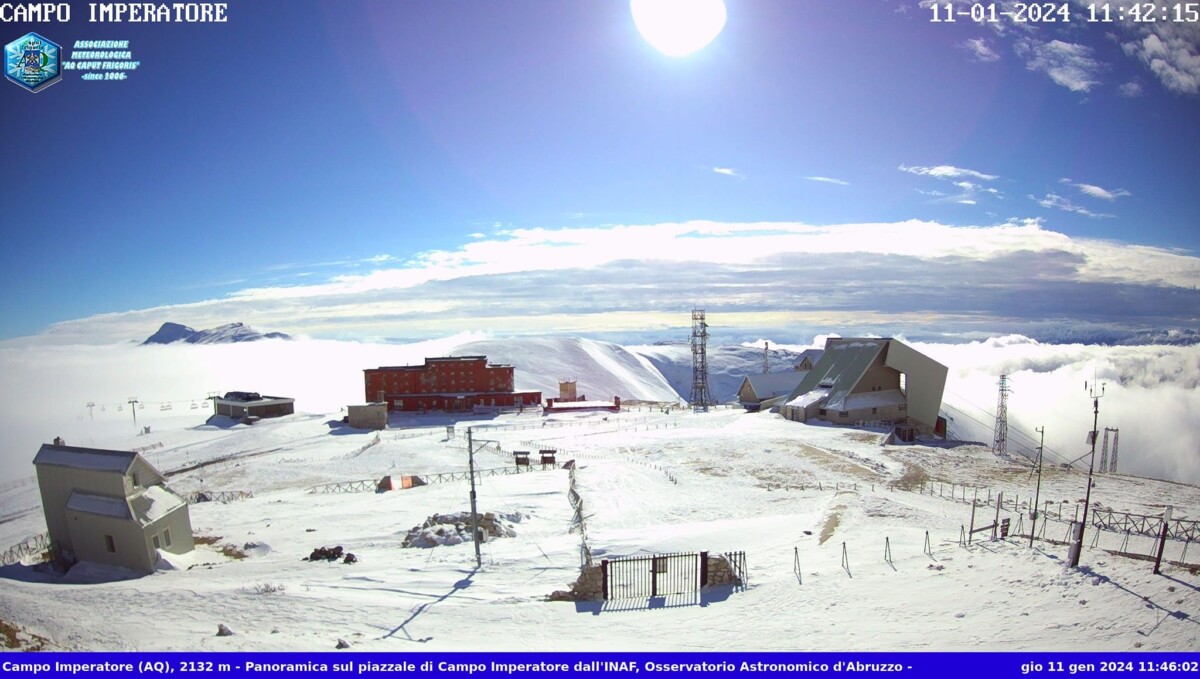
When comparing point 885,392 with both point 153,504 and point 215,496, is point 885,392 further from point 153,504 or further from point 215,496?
point 153,504

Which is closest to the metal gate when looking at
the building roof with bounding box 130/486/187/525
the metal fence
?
the building roof with bounding box 130/486/187/525

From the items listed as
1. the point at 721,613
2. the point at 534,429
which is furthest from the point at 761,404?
the point at 721,613

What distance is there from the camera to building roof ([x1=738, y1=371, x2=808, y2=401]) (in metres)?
70.1

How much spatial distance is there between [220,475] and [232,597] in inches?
1150

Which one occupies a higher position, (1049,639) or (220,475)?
(1049,639)

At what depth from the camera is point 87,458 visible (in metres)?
24.1

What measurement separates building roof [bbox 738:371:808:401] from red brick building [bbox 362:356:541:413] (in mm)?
28223

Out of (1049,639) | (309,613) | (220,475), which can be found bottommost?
(220,475)

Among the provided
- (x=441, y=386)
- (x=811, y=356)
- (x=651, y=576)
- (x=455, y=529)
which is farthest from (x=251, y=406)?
(x=651, y=576)

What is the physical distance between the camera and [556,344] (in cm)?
14538

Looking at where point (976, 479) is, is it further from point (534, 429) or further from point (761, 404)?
point (534, 429)

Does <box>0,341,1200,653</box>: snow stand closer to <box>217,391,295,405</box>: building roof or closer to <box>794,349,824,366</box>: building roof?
<box>217,391,295,405</box>: building roof

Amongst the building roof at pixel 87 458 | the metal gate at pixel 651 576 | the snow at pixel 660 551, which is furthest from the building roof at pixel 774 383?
the building roof at pixel 87 458

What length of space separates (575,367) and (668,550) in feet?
368
